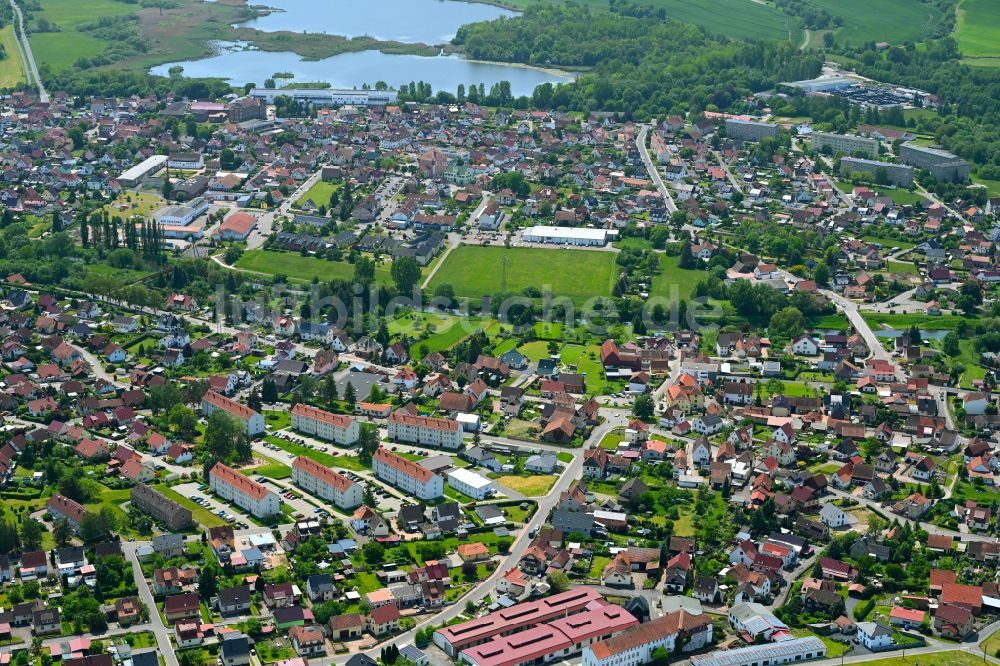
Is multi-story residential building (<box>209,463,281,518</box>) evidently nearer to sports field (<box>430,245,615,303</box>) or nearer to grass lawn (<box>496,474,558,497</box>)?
grass lawn (<box>496,474,558,497</box>)

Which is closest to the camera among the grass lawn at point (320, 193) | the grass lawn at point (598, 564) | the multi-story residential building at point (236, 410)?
the grass lawn at point (598, 564)

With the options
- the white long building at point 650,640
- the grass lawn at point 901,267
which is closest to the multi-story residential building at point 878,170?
the grass lawn at point 901,267

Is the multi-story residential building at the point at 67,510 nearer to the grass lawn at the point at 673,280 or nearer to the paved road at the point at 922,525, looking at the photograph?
the paved road at the point at 922,525

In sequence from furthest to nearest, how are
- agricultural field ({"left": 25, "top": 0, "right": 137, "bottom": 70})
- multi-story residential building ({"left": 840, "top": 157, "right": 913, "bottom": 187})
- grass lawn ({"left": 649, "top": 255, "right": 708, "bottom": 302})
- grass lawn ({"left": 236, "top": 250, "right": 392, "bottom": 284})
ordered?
1. agricultural field ({"left": 25, "top": 0, "right": 137, "bottom": 70})
2. multi-story residential building ({"left": 840, "top": 157, "right": 913, "bottom": 187})
3. grass lawn ({"left": 236, "top": 250, "right": 392, "bottom": 284})
4. grass lawn ({"left": 649, "top": 255, "right": 708, "bottom": 302})

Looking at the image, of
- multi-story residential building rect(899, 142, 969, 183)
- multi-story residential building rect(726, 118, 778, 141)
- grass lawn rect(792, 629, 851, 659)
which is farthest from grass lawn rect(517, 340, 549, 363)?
multi-story residential building rect(726, 118, 778, 141)

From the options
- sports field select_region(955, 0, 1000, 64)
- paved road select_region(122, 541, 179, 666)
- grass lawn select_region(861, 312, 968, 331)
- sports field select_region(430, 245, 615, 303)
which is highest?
sports field select_region(955, 0, 1000, 64)
